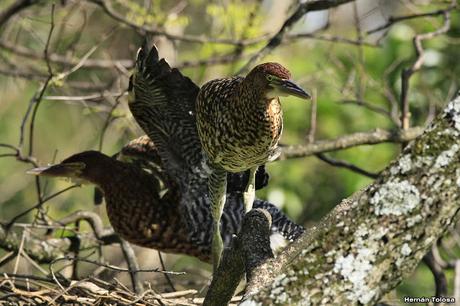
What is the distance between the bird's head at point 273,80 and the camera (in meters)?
3.96

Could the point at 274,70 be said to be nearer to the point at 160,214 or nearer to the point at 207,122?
the point at 207,122

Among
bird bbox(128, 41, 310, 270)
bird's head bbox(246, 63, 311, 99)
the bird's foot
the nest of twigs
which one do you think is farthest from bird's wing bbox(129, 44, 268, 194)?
the nest of twigs

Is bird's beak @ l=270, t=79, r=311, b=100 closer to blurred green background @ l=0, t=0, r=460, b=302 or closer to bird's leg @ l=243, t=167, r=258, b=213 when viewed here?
bird's leg @ l=243, t=167, r=258, b=213

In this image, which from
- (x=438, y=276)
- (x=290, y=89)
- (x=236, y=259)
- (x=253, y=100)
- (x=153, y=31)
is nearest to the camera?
(x=236, y=259)

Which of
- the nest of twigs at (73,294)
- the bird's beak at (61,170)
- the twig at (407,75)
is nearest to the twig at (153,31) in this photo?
the bird's beak at (61,170)

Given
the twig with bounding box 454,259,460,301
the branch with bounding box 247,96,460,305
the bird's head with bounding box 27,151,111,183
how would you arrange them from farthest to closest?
the bird's head with bounding box 27,151,111,183 < the twig with bounding box 454,259,460,301 < the branch with bounding box 247,96,460,305

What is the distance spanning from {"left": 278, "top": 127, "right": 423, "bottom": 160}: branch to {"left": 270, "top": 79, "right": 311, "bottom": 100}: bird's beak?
1.09 metres

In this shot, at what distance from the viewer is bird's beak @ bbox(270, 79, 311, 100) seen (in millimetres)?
3809

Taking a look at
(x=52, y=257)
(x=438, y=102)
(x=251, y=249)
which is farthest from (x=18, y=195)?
(x=251, y=249)

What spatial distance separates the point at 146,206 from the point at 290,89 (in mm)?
1878

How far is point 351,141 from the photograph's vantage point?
5.15m

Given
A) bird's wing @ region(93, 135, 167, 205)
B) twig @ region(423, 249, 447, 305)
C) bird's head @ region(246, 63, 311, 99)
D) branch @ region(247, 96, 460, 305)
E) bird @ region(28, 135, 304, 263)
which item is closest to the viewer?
branch @ region(247, 96, 460, 305)

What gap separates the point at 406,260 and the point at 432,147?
0.91ft

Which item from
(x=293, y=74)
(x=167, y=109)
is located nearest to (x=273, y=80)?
(x=167, y=109)
